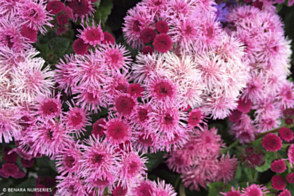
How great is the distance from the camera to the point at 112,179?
42.8 inches

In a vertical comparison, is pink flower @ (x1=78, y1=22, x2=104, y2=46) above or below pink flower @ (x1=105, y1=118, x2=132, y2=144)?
above

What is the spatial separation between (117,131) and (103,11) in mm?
695

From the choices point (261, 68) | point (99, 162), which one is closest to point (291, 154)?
point (261, 68)

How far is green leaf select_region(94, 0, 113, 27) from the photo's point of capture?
139cm

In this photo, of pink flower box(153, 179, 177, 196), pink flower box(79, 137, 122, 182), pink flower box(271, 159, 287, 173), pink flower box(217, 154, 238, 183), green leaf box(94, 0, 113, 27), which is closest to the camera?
pink flower box(79, 137, 122, 182)

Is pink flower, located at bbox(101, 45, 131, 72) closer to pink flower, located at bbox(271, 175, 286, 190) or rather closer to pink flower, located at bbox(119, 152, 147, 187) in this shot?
pink flower, located at bbox(119, 152, 147, 187)

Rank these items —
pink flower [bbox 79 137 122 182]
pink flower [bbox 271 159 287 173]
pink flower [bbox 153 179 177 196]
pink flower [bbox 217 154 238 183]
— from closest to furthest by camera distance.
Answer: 1. pink flower [bbox 79 137 122 182]
2. pink flower [bbox 153 179 177 196]
3. pink flower [bbox 271 159 287 173]
4. pink flower [bbox 217 154 238 183]

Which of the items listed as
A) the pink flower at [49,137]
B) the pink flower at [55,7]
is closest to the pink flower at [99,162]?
the pink flower at [49,137]

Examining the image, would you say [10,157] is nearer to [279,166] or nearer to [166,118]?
[166,118]

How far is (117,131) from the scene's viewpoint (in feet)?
3.59

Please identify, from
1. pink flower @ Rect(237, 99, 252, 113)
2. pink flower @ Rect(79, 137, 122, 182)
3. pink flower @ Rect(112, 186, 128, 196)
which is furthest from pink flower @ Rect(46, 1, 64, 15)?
pink flower @ Rect(237, 99, 252, 113)

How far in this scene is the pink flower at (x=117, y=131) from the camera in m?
1.09

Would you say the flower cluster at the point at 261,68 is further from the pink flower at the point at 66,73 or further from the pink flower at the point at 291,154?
the pink flower at the point at 66,73

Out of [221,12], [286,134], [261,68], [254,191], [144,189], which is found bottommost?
[254,191]
